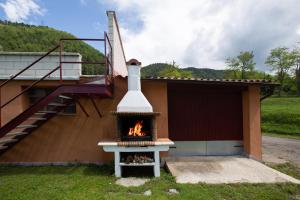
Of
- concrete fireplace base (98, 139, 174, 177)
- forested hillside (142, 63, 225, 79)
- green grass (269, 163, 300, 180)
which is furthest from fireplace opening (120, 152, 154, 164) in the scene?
Answer: forested hillside (142, 63, 225, 79)

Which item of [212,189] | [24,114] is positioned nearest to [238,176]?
[212,189]

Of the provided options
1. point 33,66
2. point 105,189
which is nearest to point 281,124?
point 105,189

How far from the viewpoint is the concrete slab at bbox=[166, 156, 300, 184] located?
6.06 meters

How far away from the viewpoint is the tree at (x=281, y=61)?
40.2m

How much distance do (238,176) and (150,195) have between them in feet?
8.60

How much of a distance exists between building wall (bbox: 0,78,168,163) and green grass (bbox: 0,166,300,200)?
4.21 ft

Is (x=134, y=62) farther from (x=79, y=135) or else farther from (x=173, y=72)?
(x=173, y=72)

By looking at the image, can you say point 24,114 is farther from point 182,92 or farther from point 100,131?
point 182,92

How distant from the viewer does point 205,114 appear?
353 inches

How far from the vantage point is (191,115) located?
29.3 feet

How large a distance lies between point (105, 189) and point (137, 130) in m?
2.15

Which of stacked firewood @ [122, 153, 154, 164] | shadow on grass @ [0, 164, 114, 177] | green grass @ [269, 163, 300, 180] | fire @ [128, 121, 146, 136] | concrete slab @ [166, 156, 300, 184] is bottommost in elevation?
green grass @ [269, 163, 300, 180]

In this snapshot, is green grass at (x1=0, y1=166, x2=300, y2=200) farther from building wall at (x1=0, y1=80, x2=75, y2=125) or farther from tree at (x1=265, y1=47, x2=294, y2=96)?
tree at (x1=265, y1=47, x2=294, y2=96)

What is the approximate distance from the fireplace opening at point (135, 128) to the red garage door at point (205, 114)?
1.75 meters
